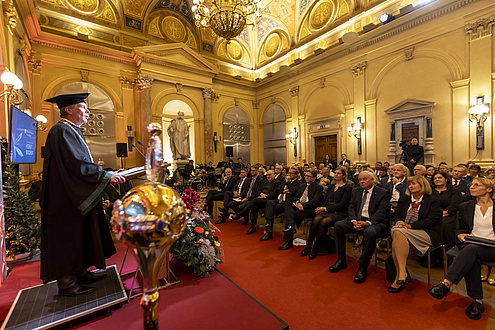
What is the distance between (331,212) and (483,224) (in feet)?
5.94

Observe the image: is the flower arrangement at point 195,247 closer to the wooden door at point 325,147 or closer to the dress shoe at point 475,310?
the dress shoe at point 475,310

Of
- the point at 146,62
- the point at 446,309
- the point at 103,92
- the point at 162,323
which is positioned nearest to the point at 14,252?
the point at 162,323

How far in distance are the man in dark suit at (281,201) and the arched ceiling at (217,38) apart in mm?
8625

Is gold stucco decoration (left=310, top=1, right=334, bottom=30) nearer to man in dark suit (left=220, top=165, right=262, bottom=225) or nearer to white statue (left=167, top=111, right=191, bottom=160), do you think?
white statue (left=167, top=111, right=191, bottom=160)

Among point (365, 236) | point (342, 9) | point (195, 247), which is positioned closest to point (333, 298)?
point (365, 236)

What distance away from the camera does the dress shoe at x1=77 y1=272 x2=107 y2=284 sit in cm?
235

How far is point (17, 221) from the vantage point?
3564 millimetres

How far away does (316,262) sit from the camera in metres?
3.54

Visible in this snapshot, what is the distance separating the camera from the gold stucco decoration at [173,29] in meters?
12.8

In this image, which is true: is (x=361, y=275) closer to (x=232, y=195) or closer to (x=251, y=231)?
(x=251, y=231)

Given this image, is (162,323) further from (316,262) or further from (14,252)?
(14,252)

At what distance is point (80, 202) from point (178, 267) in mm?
1581

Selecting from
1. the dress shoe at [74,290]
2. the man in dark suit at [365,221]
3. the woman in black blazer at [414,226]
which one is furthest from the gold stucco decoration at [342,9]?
the dress shoe at [74,290]

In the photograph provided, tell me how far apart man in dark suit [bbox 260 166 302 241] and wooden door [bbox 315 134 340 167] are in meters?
7.42
